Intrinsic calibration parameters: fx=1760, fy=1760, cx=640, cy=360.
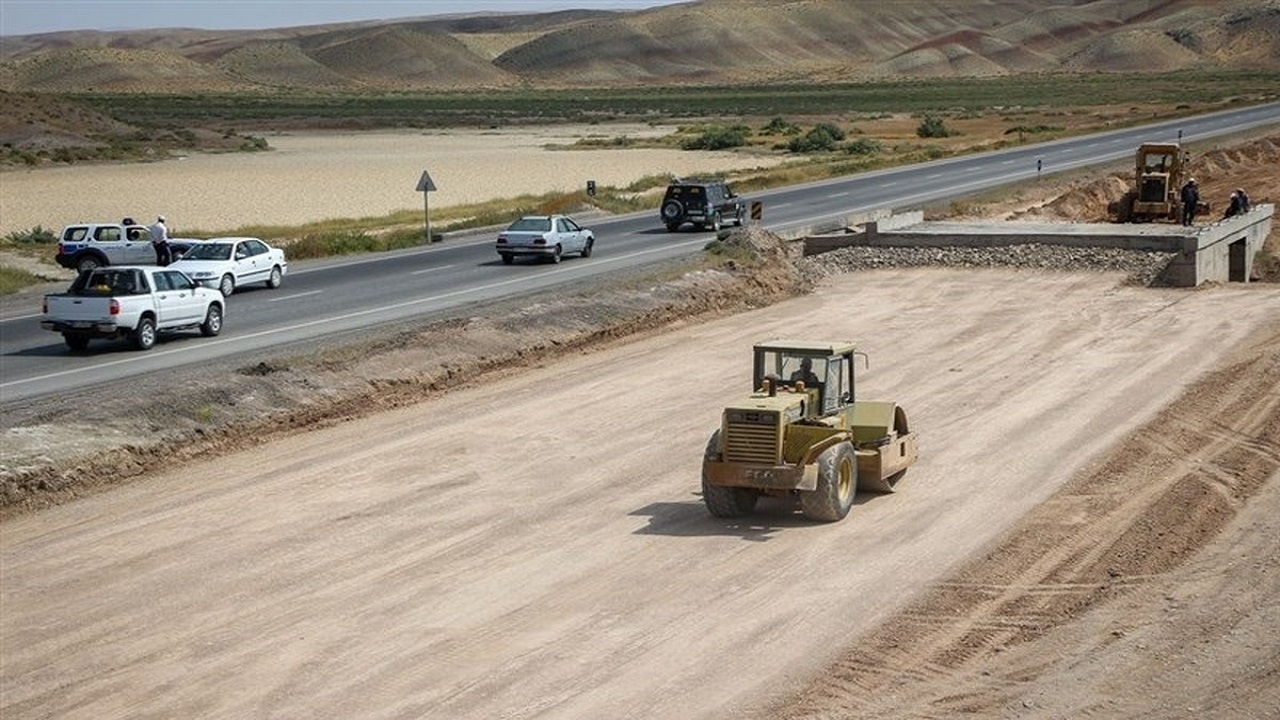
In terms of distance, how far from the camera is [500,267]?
48156 millimetres

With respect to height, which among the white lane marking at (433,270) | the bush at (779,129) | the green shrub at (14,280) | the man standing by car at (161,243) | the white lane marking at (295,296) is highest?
the bush at (779,129)

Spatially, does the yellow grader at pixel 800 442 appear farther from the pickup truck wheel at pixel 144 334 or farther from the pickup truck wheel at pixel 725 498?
the pickup truck wheel at pixel 144 334

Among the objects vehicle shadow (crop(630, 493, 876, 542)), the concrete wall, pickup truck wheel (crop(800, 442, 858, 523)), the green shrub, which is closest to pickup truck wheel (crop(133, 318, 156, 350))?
the green shrub

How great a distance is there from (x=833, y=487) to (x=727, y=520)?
5.10 feet

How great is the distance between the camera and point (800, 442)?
66.7 feet

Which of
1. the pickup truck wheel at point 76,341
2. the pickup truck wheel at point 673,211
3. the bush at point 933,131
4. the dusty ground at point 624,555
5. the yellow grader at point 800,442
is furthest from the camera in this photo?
the bush at point 933,131

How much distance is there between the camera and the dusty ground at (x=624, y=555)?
51.6 ft

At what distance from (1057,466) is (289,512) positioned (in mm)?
10206

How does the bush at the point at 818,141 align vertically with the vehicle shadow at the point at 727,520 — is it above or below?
above

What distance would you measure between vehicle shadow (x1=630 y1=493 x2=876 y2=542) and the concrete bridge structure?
2394 centimetres

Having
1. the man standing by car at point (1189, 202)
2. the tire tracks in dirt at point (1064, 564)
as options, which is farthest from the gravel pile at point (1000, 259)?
the tire tracks in dirt at point (1064, 564)

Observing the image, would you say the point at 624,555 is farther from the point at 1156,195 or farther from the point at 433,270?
the point at 1156,195

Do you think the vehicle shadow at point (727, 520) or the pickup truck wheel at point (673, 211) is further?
the pickup truck wheel at point (673, 211)

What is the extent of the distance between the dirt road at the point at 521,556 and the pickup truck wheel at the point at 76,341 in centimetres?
836
